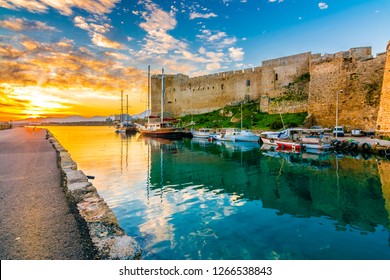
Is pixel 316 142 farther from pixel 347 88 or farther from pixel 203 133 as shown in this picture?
pixel 203 133

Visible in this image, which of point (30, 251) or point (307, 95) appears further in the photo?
point (307, 95)

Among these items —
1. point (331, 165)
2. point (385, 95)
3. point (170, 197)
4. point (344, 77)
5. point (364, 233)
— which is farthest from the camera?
point (344, 77)

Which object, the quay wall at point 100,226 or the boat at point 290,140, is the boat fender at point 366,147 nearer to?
the boat at point 290,140

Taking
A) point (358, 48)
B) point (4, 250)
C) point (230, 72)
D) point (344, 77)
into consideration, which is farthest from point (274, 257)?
point (230, 72)

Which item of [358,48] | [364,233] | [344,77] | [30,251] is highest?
[358,48]

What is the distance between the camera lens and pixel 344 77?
2697 centimetres

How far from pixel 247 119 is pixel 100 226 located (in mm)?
32694

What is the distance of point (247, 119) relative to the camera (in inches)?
1391

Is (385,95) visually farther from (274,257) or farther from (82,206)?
(82,206)

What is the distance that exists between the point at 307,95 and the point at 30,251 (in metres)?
34.0

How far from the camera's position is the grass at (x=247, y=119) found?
2922 centimetres

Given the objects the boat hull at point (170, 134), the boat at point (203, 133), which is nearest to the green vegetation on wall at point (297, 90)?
the boat at point (203, 133)

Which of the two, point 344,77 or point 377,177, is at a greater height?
point 344,77

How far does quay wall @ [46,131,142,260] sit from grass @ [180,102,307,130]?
83.8 feet
